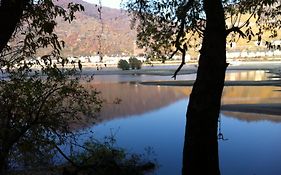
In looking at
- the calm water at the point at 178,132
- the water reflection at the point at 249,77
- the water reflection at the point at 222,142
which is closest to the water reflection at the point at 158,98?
the calm water at the point at 178,132

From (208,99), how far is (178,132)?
12.3 m

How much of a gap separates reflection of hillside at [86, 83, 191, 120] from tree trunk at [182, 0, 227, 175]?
15615 mm

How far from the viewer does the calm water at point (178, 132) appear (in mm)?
12609

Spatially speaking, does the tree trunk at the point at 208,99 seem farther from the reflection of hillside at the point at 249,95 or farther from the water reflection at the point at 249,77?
the water reflection at the point at 249,77

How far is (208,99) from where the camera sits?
5.73 m

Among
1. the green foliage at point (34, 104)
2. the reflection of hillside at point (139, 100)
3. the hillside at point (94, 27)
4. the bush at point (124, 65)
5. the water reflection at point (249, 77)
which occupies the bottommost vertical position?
the reflection of hillside at point (139, 100)

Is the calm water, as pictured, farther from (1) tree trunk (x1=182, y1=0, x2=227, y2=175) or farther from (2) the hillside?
(1) tree trunk (x1=182, y1=0, x2=227, y2=175)

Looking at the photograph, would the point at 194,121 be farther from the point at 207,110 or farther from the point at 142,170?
the point at 142,170

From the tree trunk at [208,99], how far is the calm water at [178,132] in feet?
19.7

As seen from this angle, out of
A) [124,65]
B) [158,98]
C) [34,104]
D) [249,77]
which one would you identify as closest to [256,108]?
[158,98]

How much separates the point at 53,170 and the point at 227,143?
755 cm

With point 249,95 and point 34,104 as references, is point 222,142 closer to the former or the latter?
point 34,104

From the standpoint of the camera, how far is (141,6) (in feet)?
25.8

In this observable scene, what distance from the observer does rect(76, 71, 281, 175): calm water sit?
12.6m
